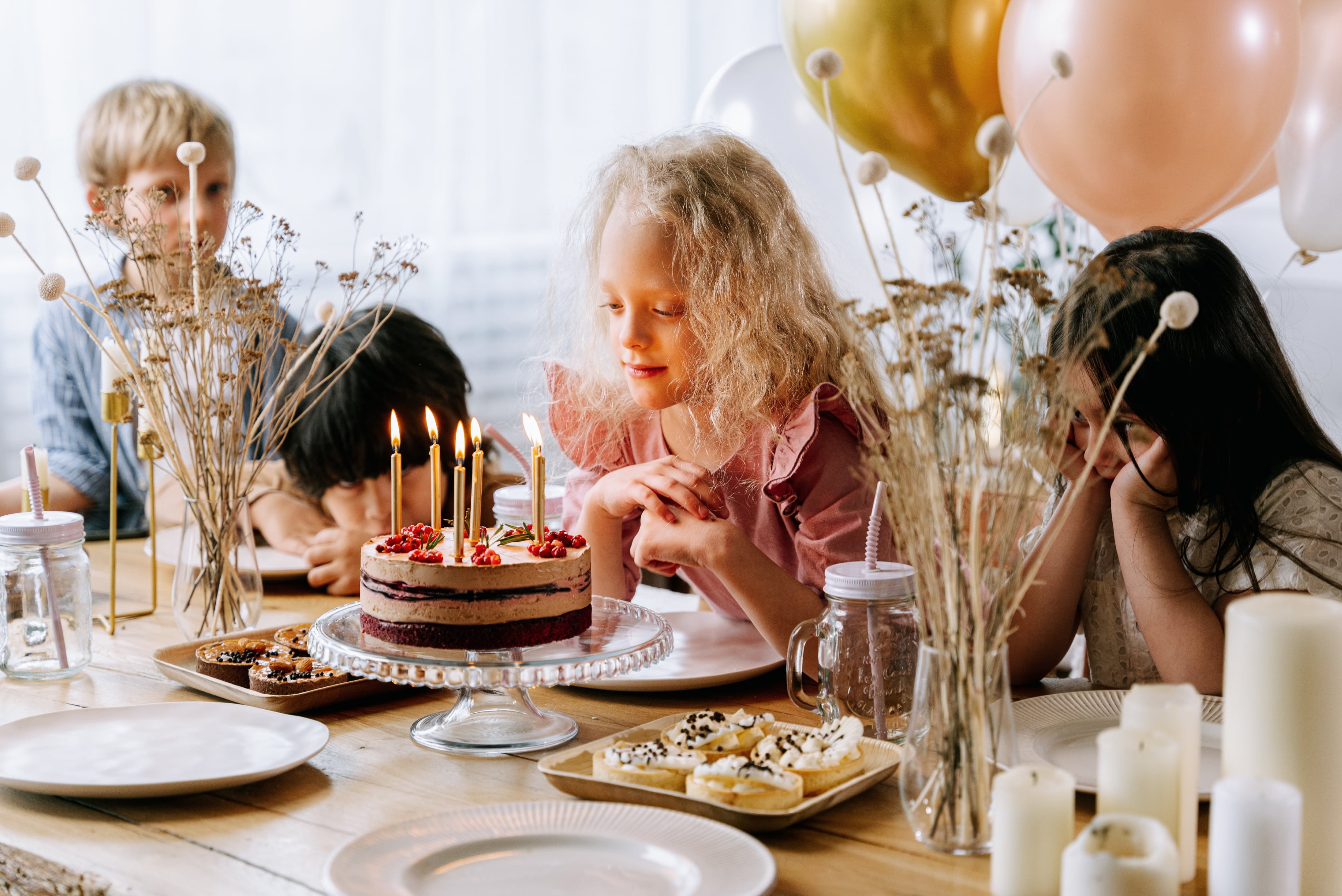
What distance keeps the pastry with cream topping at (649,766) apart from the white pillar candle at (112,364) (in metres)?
0.90

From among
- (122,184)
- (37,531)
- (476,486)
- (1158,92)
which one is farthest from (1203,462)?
(122,184)

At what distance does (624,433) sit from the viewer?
197 centimetres

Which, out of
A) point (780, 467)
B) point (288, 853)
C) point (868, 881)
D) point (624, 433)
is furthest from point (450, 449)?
point (868, 881)

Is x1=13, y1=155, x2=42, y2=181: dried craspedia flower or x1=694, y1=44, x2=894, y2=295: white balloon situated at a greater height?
x1=694, y1=44, x2=894, y2=295: white balloon

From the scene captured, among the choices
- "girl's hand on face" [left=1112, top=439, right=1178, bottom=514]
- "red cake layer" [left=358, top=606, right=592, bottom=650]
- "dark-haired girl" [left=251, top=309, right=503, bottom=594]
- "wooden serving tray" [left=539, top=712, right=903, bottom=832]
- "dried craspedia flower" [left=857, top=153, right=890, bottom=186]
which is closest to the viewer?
"dried craspedia flower" [left=857, top=153, right=890, bottom=186]

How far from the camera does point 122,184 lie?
270 centimetres

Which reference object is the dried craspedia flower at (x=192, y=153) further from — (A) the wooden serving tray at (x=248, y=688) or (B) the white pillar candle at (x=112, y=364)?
(A) the wooden serving tray at (x=248, y=688)

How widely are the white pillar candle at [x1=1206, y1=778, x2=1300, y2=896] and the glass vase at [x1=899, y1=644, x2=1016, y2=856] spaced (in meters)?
0.18

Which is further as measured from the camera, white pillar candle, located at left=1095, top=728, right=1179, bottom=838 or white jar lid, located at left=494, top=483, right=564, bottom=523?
white jar lid, located at left=494, top=483, right=564, bottom=523

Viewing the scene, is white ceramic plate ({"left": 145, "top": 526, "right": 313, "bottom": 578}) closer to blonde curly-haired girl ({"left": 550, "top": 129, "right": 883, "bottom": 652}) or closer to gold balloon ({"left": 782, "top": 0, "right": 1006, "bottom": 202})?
blonde curly-haired girl ({"left": 550, "top": 129, "right": 883, "bottom": 652})

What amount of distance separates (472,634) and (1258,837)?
2.44ft

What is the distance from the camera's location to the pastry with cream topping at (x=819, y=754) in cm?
113

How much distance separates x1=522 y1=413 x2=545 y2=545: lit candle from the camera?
139cm

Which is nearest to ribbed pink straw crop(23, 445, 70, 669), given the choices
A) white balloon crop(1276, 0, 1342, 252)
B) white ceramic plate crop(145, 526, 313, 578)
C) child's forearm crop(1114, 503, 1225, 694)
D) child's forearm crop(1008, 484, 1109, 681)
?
white ceramic plate crop(145, 526, 313, 578)
